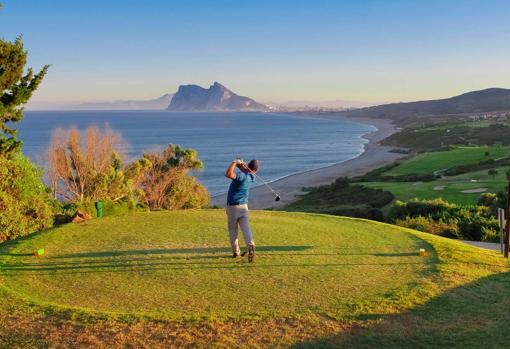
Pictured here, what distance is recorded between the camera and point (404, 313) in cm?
841

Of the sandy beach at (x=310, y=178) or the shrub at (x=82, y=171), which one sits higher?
the shrub at (x=82, y=171)

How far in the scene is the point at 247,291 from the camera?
9.26 metres

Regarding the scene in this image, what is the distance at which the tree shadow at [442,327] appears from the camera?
725 cm

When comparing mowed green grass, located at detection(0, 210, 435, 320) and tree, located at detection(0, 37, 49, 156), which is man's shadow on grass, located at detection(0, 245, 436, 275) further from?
tree, located at detection(0, 37, 49, 156)

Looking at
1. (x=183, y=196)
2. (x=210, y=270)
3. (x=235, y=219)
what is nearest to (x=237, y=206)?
(x=235, y=219)

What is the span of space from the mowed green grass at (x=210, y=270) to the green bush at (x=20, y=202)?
604cm

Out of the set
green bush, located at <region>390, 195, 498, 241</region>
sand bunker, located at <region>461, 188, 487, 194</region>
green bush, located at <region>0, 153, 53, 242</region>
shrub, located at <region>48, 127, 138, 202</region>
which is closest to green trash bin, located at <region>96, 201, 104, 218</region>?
green bush, located at <region>0, 153, 53, 242</region>

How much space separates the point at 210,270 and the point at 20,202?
13855 millimetres

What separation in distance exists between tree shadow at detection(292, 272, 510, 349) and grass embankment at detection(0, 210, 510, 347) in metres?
0.03

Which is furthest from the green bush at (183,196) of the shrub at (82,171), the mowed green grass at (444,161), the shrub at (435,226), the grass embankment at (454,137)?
the grass embankment at (454,137)

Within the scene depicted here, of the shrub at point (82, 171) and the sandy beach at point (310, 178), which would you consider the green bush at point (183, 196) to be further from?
the sandy beach at point (310, 178)

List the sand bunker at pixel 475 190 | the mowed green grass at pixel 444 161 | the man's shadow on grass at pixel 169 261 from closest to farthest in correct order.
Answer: the man's shadow on grass at pixel 169 261 → the sand bunker at pixel 475 190 → the mowed green grass at pixel 444 161

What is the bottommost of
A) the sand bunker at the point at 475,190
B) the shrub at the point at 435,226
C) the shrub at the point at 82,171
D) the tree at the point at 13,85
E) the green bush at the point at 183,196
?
the green bush at the point at 183,196

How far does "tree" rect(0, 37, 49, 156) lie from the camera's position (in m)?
13.1
